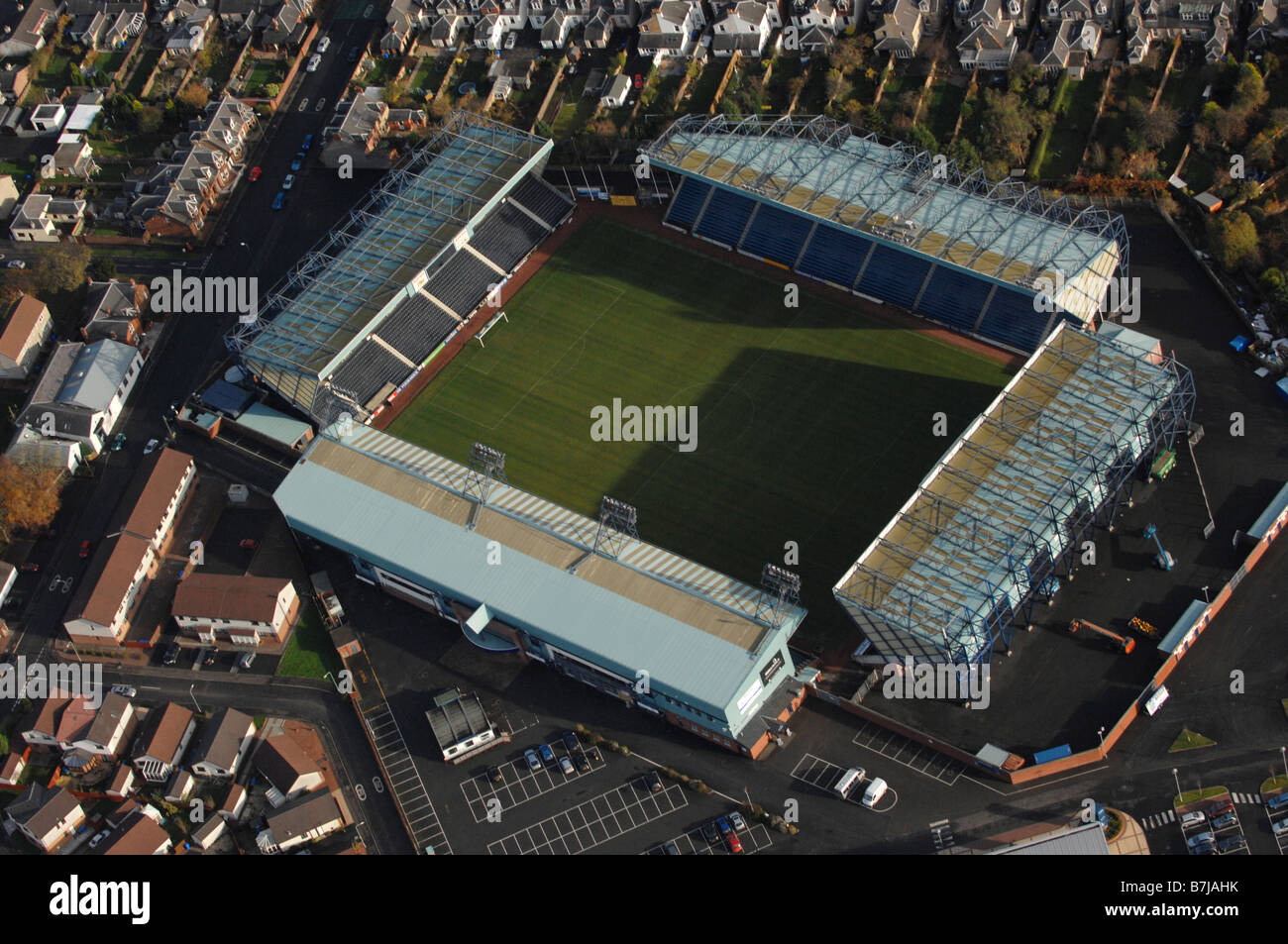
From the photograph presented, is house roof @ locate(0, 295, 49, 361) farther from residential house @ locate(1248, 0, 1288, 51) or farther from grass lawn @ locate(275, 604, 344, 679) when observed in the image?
residential house @ locate(1248, 0, 1288, 51)

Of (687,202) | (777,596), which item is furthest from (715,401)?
(777,596)

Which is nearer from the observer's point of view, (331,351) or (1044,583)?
(1044,583)

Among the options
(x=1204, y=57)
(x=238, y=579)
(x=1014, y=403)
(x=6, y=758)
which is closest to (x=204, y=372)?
(x=238, y=579)

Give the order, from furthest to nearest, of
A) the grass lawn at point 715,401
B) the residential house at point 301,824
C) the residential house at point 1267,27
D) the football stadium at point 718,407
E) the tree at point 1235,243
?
the residential house at point 1267,27
the tree at point 1235,243
the grass lawn at point 715,401
the football stadium at point 718,407
the residential house at point 301,824

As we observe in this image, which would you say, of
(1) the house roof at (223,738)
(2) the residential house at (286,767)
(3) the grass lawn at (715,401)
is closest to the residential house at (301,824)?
(2) the residential house at (286,767)

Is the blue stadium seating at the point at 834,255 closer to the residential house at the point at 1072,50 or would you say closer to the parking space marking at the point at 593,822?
the residential house at the point at 1072,50

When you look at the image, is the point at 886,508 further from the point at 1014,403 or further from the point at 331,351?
the point at 331,351

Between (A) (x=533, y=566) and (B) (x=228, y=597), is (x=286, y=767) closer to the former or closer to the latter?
(B) (x=228, y=597)
